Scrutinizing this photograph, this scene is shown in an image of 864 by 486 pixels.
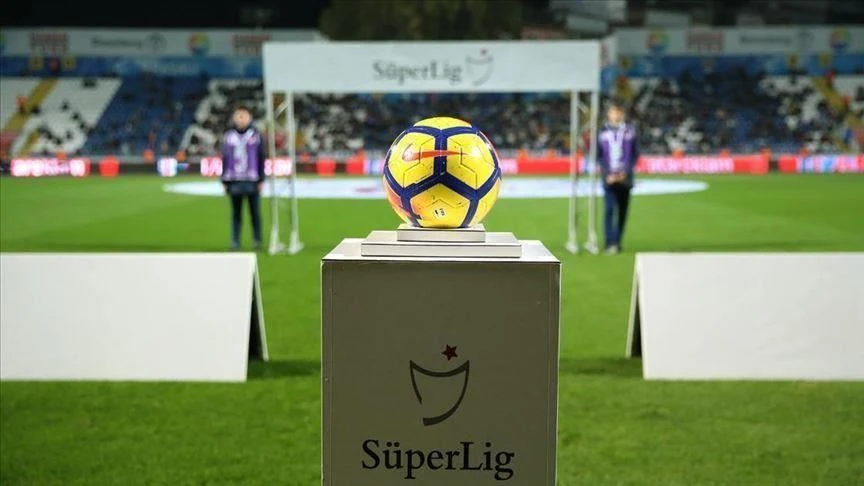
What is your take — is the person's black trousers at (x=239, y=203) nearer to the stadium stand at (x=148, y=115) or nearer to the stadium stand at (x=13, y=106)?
the stadium stand at (x=13, y=106)

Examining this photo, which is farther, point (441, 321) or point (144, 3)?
point (144, 3)

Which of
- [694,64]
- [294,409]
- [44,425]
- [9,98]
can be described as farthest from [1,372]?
[694,64]

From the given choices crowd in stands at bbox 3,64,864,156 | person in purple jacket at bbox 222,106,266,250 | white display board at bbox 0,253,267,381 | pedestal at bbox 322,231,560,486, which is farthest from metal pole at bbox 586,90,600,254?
crowd in stands at bbox 3,64,864,156

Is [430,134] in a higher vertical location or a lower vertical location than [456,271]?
higher

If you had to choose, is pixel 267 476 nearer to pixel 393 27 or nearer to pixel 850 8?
pixel 393 27

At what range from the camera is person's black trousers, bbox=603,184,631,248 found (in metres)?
12.2

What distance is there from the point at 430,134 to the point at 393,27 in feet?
125

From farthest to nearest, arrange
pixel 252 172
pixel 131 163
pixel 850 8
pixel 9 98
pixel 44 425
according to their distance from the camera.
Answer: pixel 850 8 → pixel 9 98 → pixel 131 163 → pixel 252 172 → pixel 44 425

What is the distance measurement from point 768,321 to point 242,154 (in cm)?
806

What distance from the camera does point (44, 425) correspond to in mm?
5277

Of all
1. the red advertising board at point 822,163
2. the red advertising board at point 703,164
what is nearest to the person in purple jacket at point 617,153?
the red advertising board at point 703,164

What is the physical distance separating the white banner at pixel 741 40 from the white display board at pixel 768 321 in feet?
119

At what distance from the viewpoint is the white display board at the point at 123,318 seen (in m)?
6.11

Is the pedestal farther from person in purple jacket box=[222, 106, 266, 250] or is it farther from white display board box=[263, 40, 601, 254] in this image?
person in purple jacket box=[222, 106, 266, 250]
